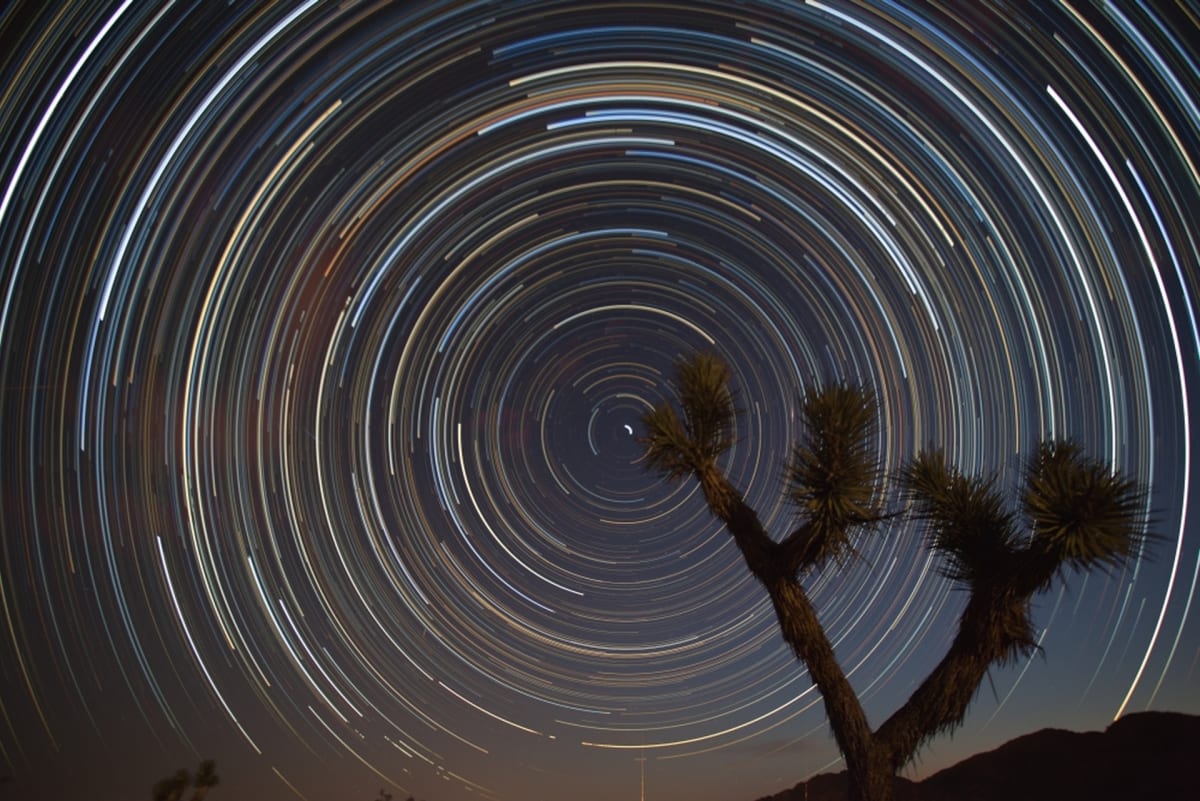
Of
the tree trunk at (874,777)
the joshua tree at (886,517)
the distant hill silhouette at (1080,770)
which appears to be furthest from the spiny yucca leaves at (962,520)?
the distant hill silhouette at (1080,770)

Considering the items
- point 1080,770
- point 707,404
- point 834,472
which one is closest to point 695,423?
point 707,404

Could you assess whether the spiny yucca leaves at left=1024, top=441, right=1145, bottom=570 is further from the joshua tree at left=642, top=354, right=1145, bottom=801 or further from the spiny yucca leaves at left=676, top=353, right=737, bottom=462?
the spiny yucca leaves at left=676, top=353, right=737, bottom=462

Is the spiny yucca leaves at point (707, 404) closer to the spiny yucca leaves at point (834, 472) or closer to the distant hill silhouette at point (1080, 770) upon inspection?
the spiny yucca leaves at point (834, 472)

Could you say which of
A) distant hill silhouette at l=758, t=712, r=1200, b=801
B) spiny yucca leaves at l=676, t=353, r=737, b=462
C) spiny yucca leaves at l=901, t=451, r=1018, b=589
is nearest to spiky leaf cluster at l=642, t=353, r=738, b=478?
spiny yucca leaves at l=676, t=353, r=737, b=462

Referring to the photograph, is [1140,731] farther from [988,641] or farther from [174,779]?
[174,779]

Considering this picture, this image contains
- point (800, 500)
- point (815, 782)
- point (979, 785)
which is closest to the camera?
point (800, 500)

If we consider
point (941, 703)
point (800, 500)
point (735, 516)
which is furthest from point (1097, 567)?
point (735, 516)
